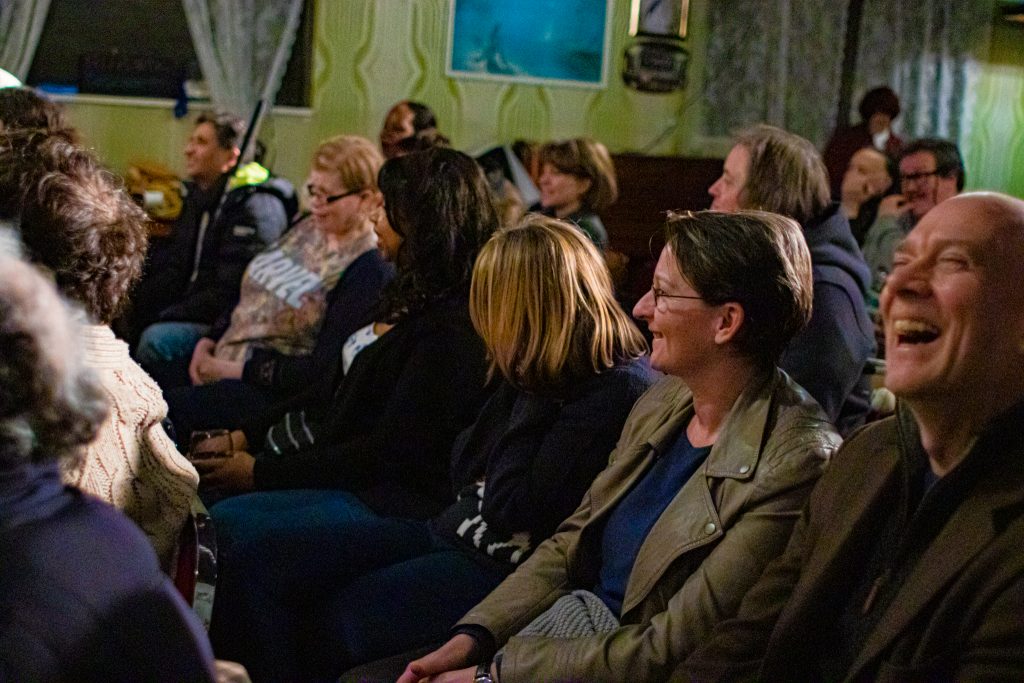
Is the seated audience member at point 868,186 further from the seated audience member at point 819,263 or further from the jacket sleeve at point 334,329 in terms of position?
the jacket sleeve at point 334,329

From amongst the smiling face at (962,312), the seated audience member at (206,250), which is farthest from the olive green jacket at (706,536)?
the seated audience member at (206,250)

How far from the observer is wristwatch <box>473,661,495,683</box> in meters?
1.90

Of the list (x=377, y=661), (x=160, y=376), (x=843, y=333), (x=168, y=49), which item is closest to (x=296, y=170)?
(x=168, y=49)

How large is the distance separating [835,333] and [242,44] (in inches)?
183

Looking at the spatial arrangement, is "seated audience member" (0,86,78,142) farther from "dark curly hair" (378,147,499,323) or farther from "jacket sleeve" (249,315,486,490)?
"jacket sleeve" (249,315,486,490)

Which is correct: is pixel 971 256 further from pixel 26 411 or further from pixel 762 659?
pixel 26 411

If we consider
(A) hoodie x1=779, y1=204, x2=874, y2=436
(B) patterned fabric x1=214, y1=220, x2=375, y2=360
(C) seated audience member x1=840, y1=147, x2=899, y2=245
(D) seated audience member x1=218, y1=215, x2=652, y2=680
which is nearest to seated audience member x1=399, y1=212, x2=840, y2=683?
(D) seated audience member x1=218, y1=215, x2=652, y2=680

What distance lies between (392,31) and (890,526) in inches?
220

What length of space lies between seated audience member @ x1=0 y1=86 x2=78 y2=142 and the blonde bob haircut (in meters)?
1.07

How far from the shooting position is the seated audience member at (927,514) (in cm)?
134

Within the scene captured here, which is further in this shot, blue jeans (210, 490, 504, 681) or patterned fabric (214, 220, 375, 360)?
patterned fabric (214, 220, 375, 360)

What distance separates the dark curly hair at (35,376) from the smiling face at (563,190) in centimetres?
337

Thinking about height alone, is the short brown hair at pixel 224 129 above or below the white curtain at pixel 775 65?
below

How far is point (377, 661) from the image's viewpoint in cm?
206
